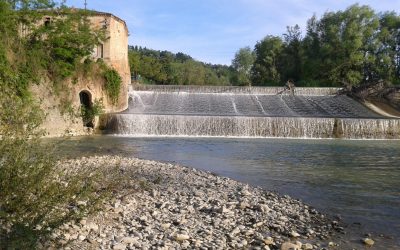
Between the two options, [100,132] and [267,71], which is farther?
[267,71]

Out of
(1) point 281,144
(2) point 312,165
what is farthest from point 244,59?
(2) point 312,165

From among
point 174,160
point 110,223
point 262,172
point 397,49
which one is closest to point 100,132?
point 174,160

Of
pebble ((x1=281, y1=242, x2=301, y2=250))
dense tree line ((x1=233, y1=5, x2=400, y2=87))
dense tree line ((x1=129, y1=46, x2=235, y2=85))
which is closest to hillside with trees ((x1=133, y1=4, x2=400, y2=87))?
dense tree line ((x1=233, y1=5, x2=400, y2=87))

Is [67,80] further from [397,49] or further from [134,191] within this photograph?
[397,49]

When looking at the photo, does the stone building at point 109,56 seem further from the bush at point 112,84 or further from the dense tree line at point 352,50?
the dense tree line at point 352,50

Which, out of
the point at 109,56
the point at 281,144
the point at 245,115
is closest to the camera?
the point at 281,144

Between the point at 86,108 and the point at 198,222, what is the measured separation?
17.3m

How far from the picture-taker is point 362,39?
37.6 m

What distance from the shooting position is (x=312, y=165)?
1230 cm

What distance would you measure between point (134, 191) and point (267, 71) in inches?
1582

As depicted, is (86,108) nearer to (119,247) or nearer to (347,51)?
(119,247)

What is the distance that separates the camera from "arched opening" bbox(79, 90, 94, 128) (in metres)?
21.2

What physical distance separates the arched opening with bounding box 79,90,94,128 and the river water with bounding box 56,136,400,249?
297cm

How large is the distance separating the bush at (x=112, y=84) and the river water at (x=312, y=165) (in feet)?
17.4
